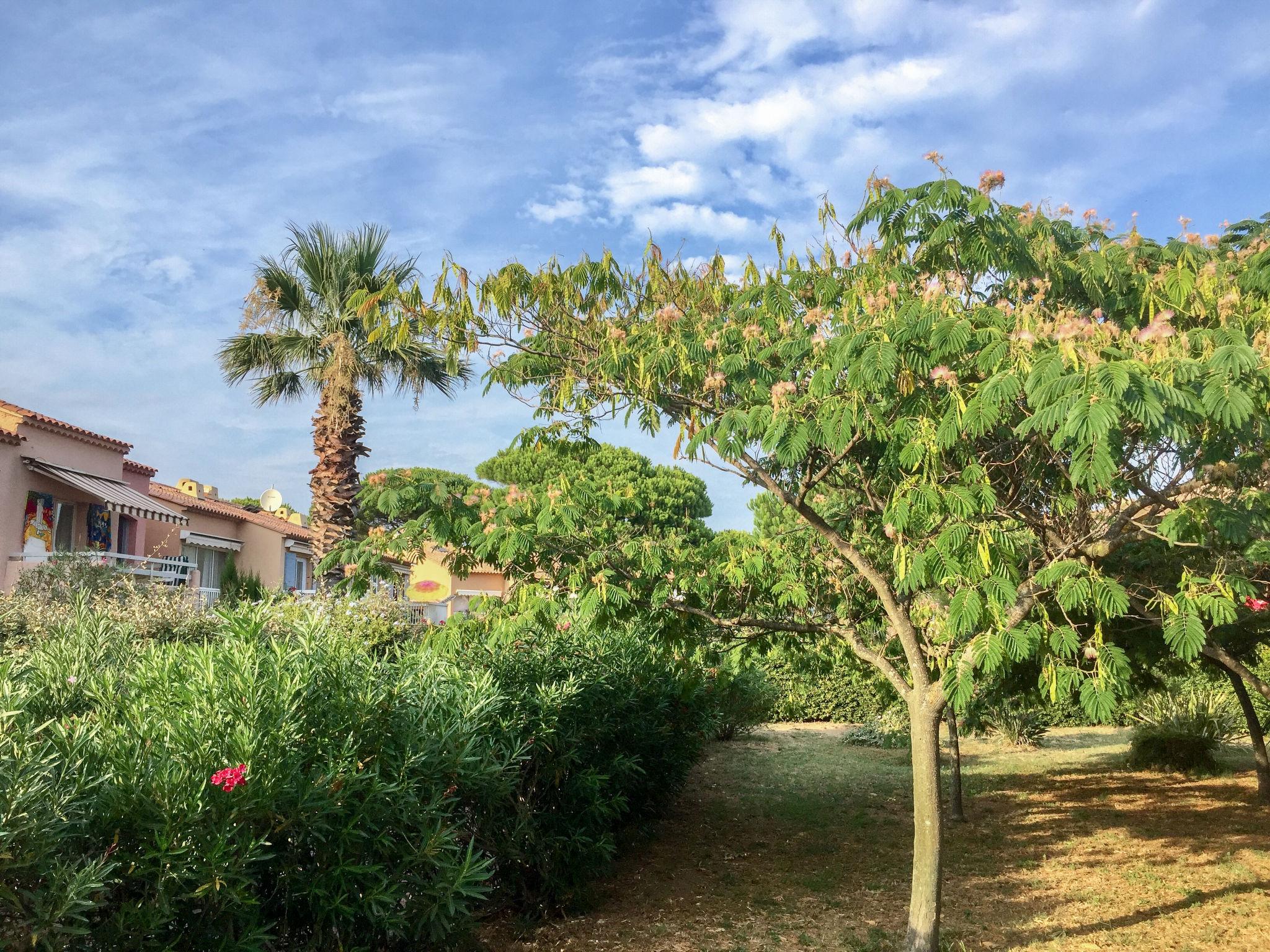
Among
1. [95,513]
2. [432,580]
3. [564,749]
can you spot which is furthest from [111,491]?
[564,749]

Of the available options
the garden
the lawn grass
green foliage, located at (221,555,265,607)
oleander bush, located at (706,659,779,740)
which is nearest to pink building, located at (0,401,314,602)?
green foliage, located at (221,555,265,607)

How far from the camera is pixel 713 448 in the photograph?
5.68m

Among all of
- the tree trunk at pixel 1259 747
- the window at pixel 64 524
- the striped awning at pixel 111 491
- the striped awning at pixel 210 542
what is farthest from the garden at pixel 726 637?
the striped awning at pixel 210 542

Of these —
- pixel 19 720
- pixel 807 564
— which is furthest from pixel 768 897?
pixel 19 720

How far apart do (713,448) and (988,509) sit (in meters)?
1.72

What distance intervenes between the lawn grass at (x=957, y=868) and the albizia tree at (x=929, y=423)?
1652mm

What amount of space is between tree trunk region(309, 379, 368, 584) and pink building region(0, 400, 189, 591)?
4.94 metres

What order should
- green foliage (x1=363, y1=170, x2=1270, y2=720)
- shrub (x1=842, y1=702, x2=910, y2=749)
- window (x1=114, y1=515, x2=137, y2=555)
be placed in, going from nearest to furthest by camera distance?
green foliage (x1=363, y1=170, x2=1270, y2=720), shrub (x1=842, y1=702, x2=910, y2=749), window (x1=114, y1=515, x2=137, y2=555)

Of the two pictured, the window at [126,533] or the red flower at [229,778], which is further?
the window at [126,533]

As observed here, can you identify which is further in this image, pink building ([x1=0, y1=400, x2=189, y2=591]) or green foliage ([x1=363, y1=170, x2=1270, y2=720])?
pink building ([x1=0, y1=400, x2=189, y2=591])

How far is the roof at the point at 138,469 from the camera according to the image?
25.4 metres

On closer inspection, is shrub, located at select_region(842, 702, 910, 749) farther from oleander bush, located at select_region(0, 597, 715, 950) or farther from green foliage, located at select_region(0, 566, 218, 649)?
green foliage, located at select_region(0, 566, 218, 649)

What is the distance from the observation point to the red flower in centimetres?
357

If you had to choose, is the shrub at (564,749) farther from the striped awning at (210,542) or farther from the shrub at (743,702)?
the striped awning at (210,542)
